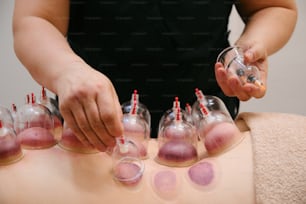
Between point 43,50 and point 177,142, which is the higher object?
point 43,50

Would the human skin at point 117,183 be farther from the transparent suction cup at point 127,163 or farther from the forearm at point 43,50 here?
the forearm at point 43,50

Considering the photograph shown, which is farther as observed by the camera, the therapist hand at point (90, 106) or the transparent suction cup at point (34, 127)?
the transparent suction cup at point (34, 127)

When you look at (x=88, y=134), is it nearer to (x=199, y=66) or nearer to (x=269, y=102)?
(x=199, y=66)

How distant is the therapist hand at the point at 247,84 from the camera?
0.65 m

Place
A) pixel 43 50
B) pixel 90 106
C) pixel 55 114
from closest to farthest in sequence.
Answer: pixel 90 106
pixel 43 50
pixel 55 114

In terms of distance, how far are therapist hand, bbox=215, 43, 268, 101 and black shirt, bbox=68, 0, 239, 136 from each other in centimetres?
14

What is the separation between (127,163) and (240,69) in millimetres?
220

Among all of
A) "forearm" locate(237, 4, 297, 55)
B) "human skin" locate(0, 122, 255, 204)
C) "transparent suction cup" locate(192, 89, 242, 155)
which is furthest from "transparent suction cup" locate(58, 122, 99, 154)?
"forearm" locate(237, 4, 297, 55)

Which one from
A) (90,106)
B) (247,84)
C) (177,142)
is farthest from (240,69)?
(90,106)

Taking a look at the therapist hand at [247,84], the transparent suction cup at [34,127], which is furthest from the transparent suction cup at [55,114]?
the therapist hand at [247,84]

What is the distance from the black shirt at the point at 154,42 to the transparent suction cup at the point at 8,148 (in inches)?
9.8

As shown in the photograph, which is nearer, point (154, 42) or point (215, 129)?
point (215, 129)

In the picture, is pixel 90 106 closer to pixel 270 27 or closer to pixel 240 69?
pixel 240 69

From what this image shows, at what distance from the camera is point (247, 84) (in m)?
0.65
